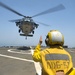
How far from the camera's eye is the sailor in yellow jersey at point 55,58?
4309 millimetres

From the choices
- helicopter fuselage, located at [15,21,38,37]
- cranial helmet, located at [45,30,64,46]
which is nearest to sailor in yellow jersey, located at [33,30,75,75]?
cranial helmet, located at [45,30,64,46]

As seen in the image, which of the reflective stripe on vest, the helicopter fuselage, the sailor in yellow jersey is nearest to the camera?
the sailor in yellow jersey

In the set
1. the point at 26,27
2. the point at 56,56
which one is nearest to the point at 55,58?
the point at 56,56

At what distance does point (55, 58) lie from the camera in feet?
14.6

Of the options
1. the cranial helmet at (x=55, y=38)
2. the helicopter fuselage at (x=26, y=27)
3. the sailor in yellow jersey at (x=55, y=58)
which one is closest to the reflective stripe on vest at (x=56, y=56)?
the sailor in yellow jersey at (x=55, y=58)

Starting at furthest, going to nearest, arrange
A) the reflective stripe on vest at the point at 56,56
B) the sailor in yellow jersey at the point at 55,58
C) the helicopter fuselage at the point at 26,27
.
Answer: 1. the helicopter fuselage at the point at 26,27
2. the reflective stripe on vest at the point at 56,56
3. the sailor in yellow jersey at the point at 55,58

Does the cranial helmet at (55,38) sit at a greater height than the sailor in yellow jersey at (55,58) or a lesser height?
→ greater

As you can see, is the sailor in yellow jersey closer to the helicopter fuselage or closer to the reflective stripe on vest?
the reflective stripe on vest

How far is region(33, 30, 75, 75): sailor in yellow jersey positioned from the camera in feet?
14.1

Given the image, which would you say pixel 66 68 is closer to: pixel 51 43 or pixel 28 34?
pixel 51 43

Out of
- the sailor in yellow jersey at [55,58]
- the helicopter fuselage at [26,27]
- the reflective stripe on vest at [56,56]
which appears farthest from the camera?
the helicopter fuselage at [26,27]

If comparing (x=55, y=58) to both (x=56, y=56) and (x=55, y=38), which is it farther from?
(x=55, y=38)

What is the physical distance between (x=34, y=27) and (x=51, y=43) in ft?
118

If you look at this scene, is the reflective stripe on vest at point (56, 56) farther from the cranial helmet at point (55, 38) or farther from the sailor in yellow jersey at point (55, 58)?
the cranial helmet at point (55, 38)
